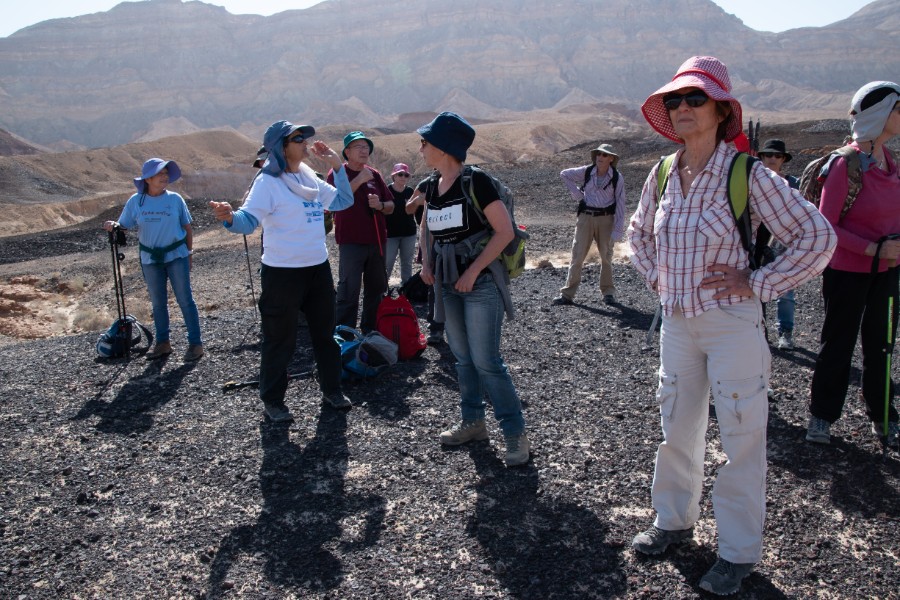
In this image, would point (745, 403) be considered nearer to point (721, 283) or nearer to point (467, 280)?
point (721, 283)

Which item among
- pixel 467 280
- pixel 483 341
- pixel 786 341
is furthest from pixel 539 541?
pixel 786 341

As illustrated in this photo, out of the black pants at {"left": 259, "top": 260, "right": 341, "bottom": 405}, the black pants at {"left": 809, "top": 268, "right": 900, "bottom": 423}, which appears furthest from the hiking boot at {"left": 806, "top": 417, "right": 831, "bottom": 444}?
the black pants at {"left": 259, "top": 260, "right": 341, "bottom": 405}

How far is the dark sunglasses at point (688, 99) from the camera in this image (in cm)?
272

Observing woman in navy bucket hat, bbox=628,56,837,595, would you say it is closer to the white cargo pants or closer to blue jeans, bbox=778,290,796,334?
the white cargo pants

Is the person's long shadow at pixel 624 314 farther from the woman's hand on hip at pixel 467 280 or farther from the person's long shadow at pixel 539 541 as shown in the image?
the woman's hand on hip at pixel 467 280

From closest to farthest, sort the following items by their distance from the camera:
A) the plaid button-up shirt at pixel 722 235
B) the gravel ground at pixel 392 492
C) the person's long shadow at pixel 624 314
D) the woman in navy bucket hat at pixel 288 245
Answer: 1. the plaid button-up shirt at pixel 722 235
2. the gravel ground at pixel 392 492
3. the woman in navy bucket hat at pixel 288 245
4. the person's long shadow at pixel 624 314

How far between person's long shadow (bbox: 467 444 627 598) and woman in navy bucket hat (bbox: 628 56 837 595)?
1.58ft

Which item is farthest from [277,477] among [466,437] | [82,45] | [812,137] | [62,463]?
[82,45]

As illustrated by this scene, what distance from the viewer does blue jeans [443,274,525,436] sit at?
393 cm

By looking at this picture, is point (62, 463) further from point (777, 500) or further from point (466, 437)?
point (777, 500)

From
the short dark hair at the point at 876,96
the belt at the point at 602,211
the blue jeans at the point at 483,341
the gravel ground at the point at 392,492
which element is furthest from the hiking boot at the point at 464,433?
the belt at the point at 602,211

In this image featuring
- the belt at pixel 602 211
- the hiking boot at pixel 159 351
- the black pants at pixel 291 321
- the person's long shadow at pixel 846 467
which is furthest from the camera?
the belt at pixel 602 211

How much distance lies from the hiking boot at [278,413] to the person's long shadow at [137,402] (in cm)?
90

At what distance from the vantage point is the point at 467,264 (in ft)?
12.9
